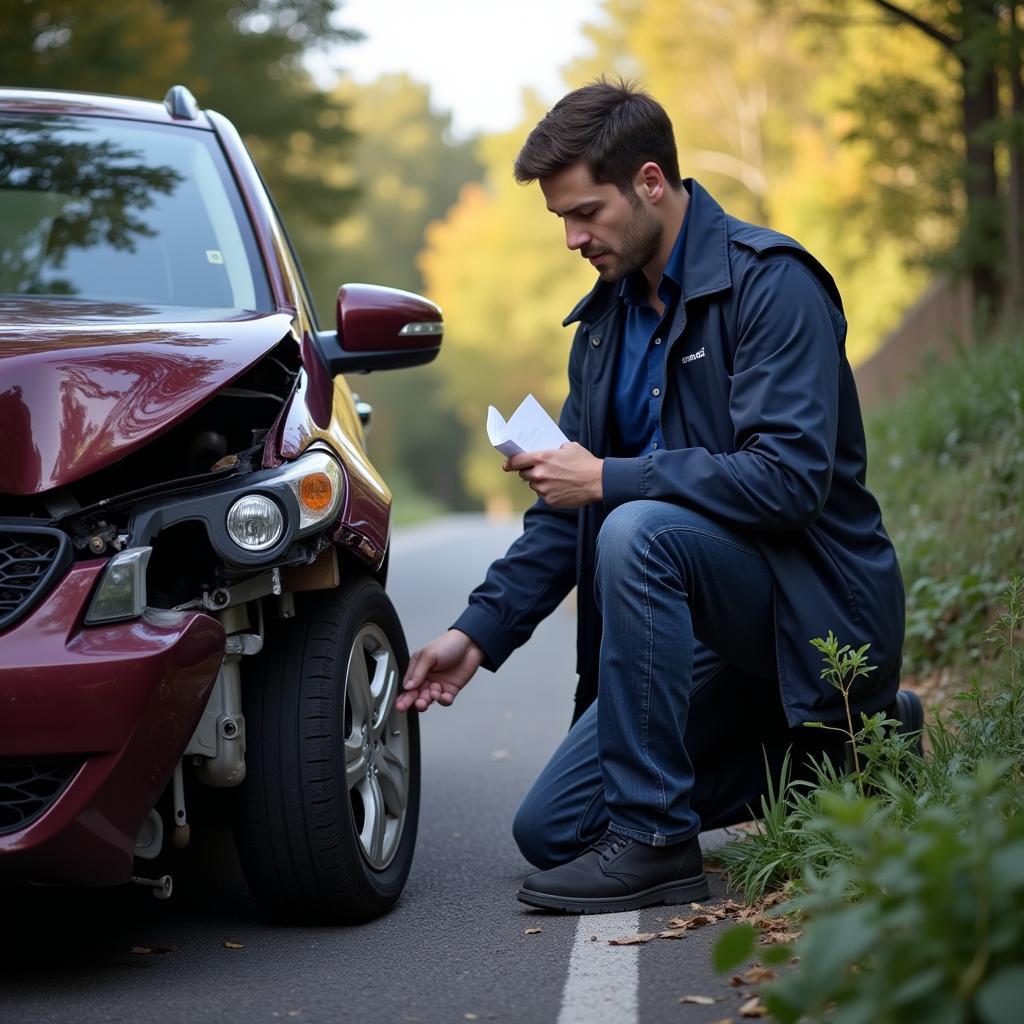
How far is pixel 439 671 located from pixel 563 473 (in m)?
0.61

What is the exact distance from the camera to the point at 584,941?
329cm

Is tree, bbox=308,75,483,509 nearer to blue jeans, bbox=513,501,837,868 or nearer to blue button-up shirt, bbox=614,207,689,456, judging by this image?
blue button-up shirt, bbox=614,207,689,456

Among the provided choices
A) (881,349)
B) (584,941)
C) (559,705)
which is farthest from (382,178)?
(584,941)

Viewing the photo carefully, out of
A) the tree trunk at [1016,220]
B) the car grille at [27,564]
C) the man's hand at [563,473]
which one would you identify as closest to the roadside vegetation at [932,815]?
the man's hand at [563,473]

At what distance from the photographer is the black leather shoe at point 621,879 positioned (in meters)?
3.52

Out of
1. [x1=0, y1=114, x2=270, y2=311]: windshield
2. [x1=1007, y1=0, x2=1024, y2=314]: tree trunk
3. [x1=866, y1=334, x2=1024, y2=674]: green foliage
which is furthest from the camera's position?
[x1=1007, y1=0, x2=1024, y2=314]: tree trunk

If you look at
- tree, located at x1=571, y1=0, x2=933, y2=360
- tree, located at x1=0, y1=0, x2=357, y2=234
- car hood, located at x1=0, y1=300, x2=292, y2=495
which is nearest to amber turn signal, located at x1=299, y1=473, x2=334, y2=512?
car hood, located at x1=0, y1=300, x2=292, y2=495

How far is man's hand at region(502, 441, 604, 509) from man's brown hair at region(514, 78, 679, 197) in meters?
0.68

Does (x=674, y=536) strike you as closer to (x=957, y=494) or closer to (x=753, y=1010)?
(x=753, y=1010)

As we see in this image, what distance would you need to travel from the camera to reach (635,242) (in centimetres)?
392

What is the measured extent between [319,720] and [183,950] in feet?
1.84

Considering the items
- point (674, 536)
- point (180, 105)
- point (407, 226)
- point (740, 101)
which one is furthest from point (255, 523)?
point (407, 226)

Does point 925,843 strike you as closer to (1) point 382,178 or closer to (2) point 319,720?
(2) point 319,720

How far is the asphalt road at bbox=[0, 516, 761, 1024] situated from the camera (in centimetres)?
287
